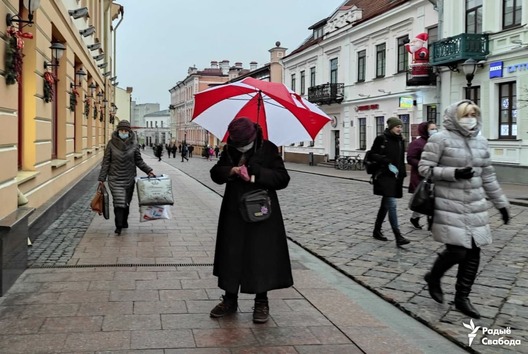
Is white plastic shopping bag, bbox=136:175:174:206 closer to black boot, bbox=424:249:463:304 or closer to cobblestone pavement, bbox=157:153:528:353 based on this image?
cobblestone pavement, bbox=157:153:528:353

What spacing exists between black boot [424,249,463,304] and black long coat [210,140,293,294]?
52.3 inches

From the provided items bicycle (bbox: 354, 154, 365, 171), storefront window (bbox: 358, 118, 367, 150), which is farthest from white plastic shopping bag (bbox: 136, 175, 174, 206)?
storefront window (bbox: 358, 118, 367, 150)

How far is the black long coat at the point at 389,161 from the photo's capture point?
7.77m

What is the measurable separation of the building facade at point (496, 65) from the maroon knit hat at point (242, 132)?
49.0 ft

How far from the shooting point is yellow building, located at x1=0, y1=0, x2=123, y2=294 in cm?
621

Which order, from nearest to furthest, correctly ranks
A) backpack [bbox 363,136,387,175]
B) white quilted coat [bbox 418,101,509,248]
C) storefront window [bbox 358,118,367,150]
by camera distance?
white quilted coat [bbox 418,101,509,248], backpack [bbox 363,136,387,175], storefront window [bbox 358,118,367,150]

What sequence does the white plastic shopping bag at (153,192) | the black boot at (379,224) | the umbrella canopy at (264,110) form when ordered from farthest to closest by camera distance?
the white plastic shopping bag at (153,192), the black boot at (379,224), the umbrella canopy at (264,110)

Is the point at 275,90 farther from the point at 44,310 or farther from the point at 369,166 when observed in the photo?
the point at 369,166

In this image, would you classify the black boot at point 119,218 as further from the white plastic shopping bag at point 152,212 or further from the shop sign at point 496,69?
the shop sign at point 496,69

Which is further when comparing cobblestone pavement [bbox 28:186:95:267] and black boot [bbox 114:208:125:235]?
black boot [bbox 114:208:125:235]

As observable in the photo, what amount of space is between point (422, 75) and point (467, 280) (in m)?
21.0

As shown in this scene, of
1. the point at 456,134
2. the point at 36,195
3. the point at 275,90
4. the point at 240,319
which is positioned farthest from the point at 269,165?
the point at 36,195

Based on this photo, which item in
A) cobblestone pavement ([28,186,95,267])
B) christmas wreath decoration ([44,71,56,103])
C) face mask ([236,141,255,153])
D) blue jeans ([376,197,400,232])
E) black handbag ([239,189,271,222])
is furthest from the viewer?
christmas wreath decoration ([44,71,56,103])

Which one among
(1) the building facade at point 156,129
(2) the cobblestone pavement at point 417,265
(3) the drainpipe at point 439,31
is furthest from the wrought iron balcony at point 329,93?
(1) the building facade at point 156,129
